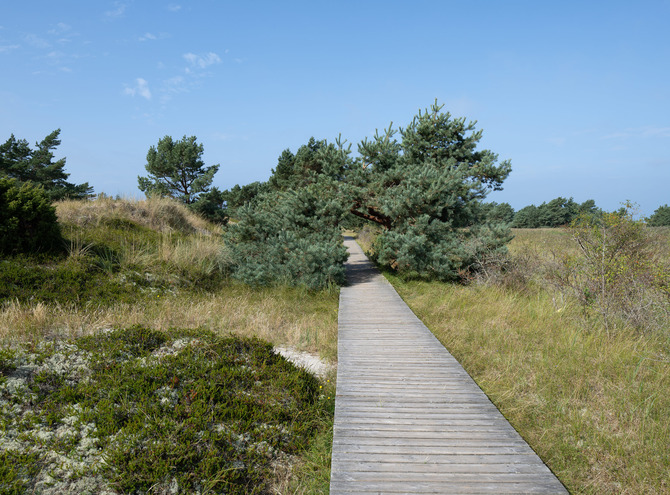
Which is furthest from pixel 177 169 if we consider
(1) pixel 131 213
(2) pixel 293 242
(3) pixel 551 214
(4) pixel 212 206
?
(3) pixel 551 214

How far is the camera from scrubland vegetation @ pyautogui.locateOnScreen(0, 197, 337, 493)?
9.70ft

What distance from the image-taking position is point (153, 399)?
3648 millimetres

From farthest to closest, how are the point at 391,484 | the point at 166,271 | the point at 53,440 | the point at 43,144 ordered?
1. the point at 43,144
2. the point at 166,271
3. the point at 53,440
4. the point at 391,484

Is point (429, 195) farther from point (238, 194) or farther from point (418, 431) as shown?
point (238, 194)

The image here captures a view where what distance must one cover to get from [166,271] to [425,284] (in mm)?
7321

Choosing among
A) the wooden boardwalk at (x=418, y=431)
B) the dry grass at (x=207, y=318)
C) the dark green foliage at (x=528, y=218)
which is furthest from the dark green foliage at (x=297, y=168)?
the dark green foliage at (x=528, y=218)

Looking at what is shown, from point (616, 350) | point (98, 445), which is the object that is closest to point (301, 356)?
point (98, 445)

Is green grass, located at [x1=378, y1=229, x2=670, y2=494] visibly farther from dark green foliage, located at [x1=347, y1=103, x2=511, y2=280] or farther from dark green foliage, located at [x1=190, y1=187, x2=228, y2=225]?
dark green foliage, located at [x1=190, y1=187, x2=228, y2=225]

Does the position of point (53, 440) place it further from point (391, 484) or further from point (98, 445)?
point (391, 484)

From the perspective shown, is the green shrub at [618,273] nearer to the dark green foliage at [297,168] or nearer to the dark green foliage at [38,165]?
the dark green foliage at [297,168]

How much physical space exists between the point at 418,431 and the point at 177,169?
2514cm

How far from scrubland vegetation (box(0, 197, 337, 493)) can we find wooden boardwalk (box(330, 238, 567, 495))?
14.5 inches

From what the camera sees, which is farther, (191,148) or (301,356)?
(191,148)

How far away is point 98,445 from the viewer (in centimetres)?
312
